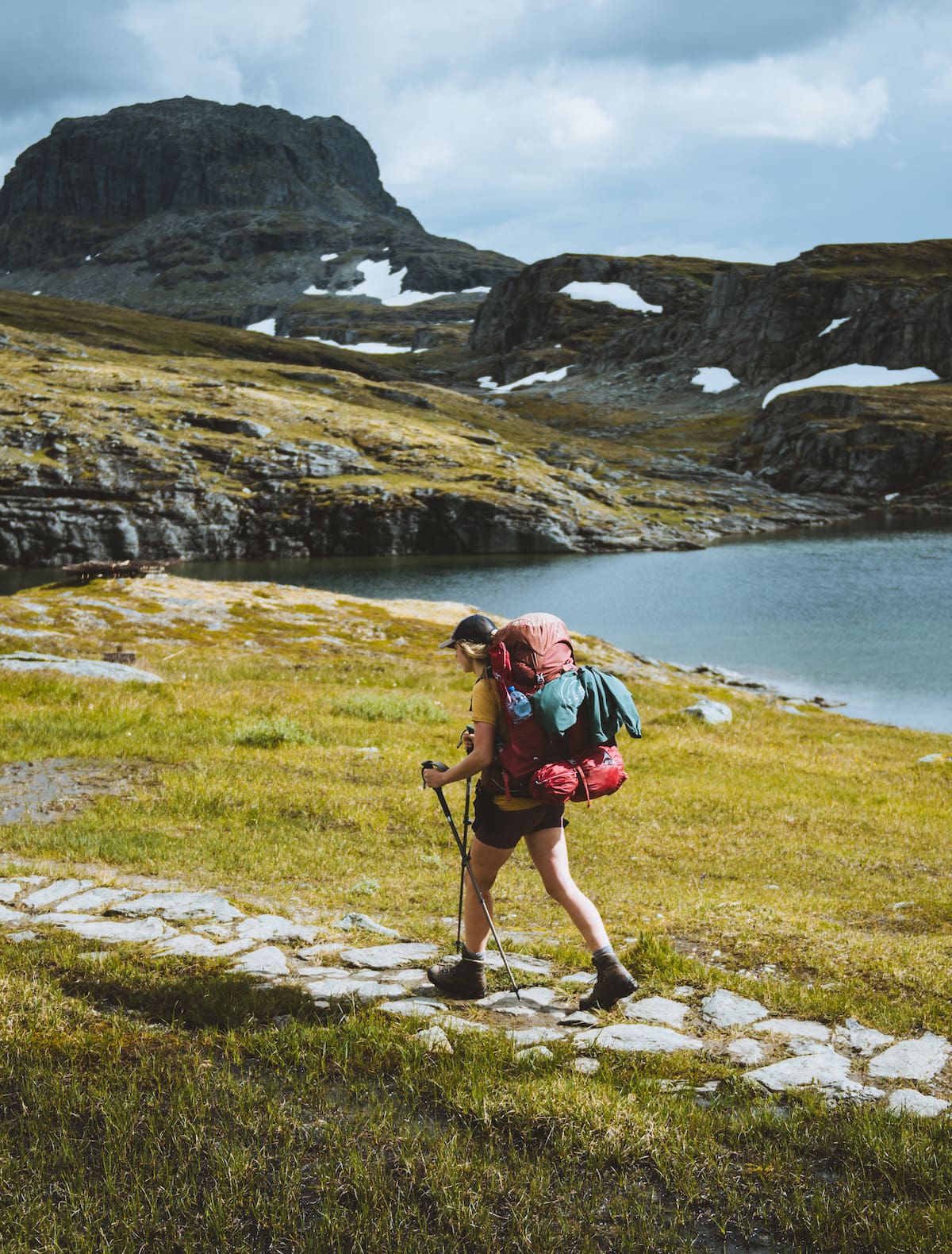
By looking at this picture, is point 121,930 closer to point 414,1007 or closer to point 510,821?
point 414,1007

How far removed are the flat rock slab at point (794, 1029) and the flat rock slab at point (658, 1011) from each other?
590 millimetres

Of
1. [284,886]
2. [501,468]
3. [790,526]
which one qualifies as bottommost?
[284,886]

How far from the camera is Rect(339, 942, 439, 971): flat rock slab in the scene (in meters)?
8.05

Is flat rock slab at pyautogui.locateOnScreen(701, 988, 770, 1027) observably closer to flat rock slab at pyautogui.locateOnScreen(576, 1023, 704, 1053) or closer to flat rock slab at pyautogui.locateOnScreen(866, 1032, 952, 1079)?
flat rock slab at pyautogui.locateOnScreen(576, 1023, 704, 1053)

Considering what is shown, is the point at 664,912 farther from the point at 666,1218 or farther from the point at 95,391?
the point at 95,391

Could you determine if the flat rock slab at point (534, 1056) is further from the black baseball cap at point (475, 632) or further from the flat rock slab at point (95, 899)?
the flat rock slab at point (95, 899)

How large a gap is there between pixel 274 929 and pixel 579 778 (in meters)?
3.91

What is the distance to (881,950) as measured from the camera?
853 centimetres

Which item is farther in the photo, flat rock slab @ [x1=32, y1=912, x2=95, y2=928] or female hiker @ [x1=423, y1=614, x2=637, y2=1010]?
flat rock slab @ [x1=32, y1=912, x2=95, y2=928]

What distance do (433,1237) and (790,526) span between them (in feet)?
584

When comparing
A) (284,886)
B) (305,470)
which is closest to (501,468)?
(305,470)

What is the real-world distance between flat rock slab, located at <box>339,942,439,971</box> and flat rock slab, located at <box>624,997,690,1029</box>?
2.08 m

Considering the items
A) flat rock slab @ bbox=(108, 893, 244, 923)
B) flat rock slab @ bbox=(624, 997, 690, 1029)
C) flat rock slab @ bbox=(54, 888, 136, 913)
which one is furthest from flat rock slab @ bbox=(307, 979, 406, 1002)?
flat rock slab @ bbox=(54, 888, 136, 913)

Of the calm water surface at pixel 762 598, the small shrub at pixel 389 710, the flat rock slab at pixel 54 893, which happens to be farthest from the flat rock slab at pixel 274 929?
the calm water surface at pixel 762 598
